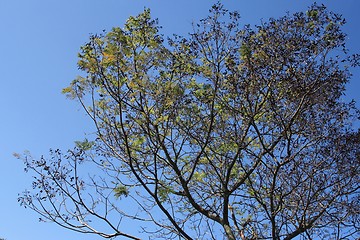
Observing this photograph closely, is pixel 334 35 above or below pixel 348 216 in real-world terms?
above

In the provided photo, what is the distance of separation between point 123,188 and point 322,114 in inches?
130

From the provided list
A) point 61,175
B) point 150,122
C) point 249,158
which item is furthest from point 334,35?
point 61,175

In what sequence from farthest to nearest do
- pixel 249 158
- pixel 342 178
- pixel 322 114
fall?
1. pixel 249 158
2. pixel 322 114
3. pixel 342 178

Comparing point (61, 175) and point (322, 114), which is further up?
point (322, 114)

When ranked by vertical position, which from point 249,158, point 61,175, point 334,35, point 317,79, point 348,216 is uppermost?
point 334,35

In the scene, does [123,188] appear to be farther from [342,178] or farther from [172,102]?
[342,178]

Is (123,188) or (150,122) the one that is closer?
(150,122)

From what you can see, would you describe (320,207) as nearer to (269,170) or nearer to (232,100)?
(269,170)

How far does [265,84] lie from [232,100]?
57 centimetres

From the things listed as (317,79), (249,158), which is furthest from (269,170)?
(317,79)

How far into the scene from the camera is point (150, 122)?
6785mm

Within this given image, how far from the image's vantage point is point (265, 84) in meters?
6.66

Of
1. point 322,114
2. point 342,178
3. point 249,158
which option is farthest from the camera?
point 249,158

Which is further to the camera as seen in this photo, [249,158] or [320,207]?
[249,158]
